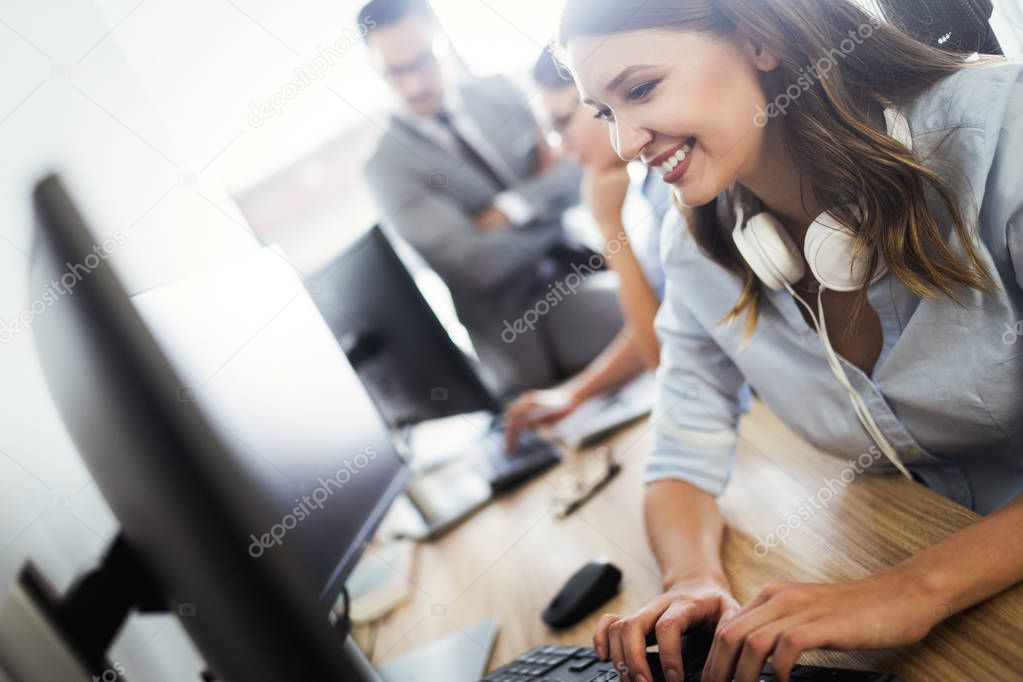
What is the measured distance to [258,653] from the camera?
0.52m

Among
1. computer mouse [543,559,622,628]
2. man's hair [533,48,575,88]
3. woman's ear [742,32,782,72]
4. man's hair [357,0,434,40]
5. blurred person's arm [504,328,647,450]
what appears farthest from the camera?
man's hair [357,0,434,40]

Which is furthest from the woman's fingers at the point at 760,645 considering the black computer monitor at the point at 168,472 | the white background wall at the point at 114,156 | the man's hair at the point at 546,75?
the man's hair at the point at 546,75

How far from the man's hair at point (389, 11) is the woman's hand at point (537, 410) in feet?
3.70

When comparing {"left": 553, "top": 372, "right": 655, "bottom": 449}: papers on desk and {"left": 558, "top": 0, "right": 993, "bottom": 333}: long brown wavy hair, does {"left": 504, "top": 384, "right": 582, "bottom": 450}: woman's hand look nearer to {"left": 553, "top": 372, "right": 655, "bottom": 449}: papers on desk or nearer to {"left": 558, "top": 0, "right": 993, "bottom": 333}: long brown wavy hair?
{"left": 553, "top": 372, "right": 655, "bottom": 449}: papers on desk

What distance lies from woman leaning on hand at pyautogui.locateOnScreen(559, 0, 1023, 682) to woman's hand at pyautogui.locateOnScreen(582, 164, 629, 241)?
69 cm

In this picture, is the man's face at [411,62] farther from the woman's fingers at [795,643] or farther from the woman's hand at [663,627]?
the woman's fingers at [795,643]

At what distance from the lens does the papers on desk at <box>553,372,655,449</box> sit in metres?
1.51

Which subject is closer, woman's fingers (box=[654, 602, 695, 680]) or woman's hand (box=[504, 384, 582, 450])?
woman's fingers (box=[654, 602, 695, 680])

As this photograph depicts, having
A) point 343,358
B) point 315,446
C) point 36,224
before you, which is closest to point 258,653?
point 36,224

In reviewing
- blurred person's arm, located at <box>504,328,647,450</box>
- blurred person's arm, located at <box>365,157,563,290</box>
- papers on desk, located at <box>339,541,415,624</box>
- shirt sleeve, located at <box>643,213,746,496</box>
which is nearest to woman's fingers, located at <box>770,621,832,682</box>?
shirt sleeve, located at <box>643,213,746,496</box>

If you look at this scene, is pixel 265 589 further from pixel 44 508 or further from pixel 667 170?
pixel 667 170

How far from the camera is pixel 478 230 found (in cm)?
290

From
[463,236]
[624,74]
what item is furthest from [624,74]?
[463,236]

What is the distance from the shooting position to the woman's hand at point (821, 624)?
2.03 ft
